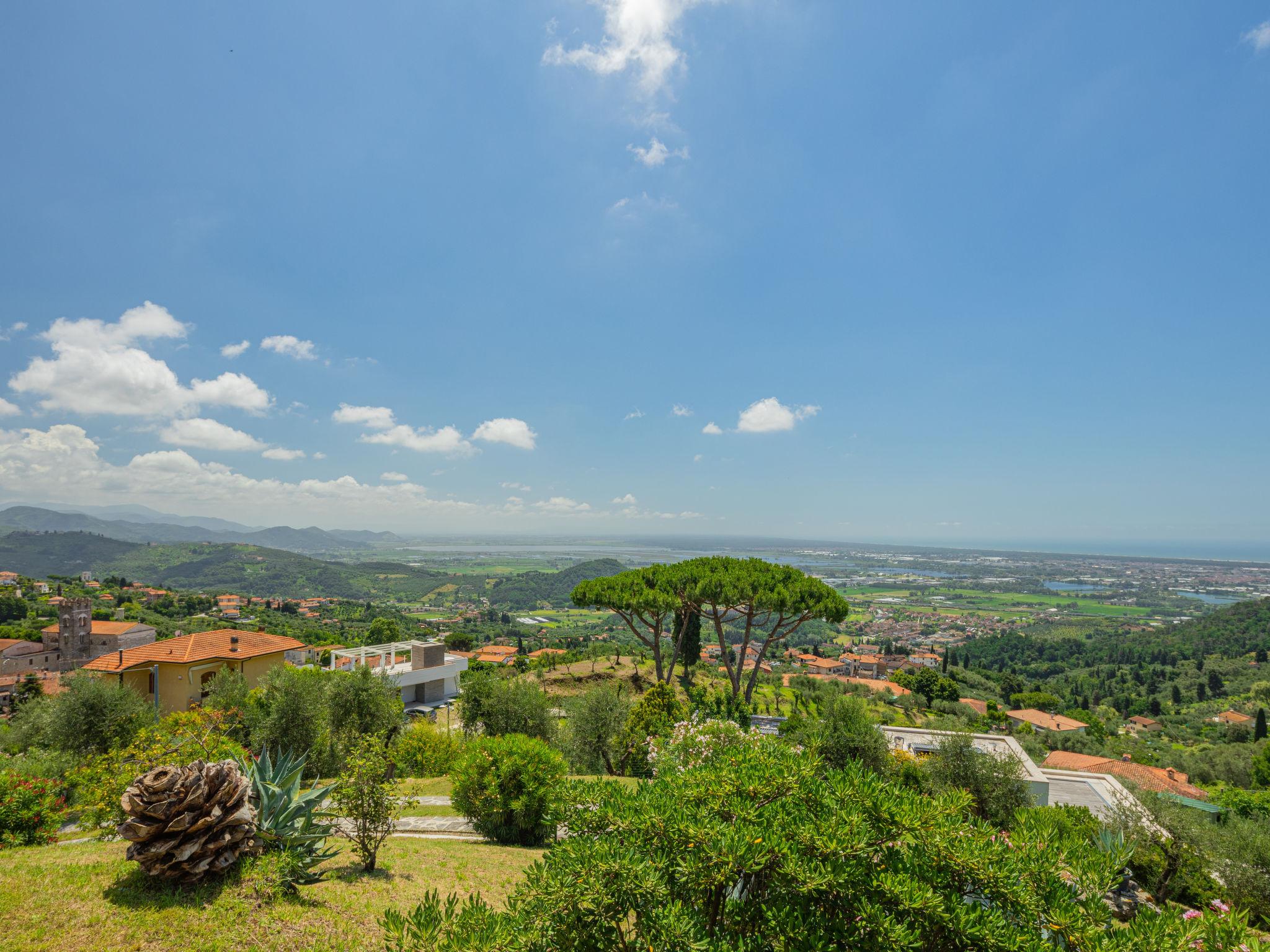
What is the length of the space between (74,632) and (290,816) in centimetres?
6119

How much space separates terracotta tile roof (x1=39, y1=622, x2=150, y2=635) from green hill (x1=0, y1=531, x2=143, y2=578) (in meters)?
149

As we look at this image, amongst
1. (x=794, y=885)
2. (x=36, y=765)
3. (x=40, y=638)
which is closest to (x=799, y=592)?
(x=794, y=885)

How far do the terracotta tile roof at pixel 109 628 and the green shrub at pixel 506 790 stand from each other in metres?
54.9

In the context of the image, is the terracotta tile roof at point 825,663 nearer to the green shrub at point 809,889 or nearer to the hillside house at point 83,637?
the hillside house at point 83,637

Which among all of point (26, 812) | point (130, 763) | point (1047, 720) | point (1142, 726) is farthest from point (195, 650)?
point (1142, 726)

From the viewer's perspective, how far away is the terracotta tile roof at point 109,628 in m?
47.4

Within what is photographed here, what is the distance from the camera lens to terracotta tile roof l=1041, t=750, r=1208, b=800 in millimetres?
22328

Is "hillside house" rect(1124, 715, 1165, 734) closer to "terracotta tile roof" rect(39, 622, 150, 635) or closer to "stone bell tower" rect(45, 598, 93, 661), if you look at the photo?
"terracotta tile roof" rect(39, 622, 150, 635)

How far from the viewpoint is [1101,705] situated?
193 ft

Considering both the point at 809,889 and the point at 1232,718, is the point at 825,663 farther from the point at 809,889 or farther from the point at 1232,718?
the point at 809,889

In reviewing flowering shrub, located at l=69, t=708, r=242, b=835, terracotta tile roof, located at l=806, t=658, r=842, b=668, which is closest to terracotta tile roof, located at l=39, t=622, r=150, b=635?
flowering shrub, located at l=69, t=708, r=242, b=835

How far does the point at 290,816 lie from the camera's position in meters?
6.68

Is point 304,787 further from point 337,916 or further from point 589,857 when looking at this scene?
point 589,857

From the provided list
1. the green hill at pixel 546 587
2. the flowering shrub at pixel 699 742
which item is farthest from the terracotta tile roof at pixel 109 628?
the green hill at pixel 546 587
